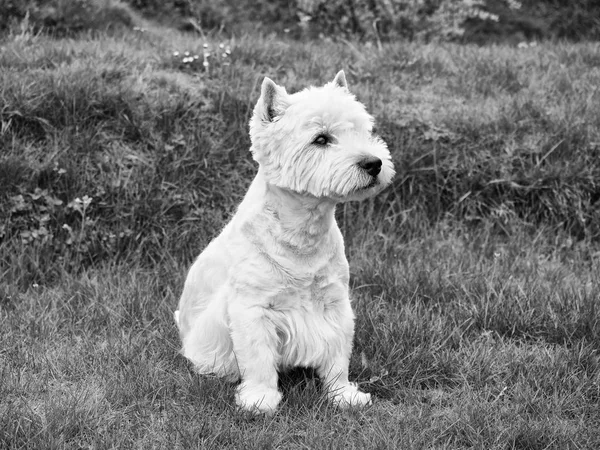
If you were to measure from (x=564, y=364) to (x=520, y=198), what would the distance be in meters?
2.39

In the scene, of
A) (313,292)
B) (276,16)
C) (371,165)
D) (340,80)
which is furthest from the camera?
(276,16)

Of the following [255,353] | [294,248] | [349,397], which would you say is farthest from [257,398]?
[294,248]

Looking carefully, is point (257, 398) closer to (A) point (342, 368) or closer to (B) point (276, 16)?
(A) point (342, 368)

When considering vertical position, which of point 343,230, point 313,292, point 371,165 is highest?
point 371,165

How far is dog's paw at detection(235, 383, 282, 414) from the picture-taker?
3770 millimetres

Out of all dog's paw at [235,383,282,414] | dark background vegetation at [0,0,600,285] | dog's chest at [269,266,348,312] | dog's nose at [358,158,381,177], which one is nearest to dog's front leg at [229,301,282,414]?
dog's paw at [235,383,282,414]

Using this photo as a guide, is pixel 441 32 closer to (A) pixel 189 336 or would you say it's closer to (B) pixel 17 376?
(A) pixel 189 336

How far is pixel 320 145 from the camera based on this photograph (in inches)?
148

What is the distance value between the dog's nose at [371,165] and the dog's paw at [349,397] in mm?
1090

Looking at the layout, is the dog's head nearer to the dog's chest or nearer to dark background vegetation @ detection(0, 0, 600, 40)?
the dog's chest

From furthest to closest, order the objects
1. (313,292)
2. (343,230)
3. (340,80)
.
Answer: (343,230) → (340,80) → (313,292)

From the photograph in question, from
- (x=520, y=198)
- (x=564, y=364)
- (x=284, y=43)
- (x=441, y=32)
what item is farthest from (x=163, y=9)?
(x=564, y=364)

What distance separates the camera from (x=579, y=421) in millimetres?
3766

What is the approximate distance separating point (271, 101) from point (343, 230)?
226 centimetres
